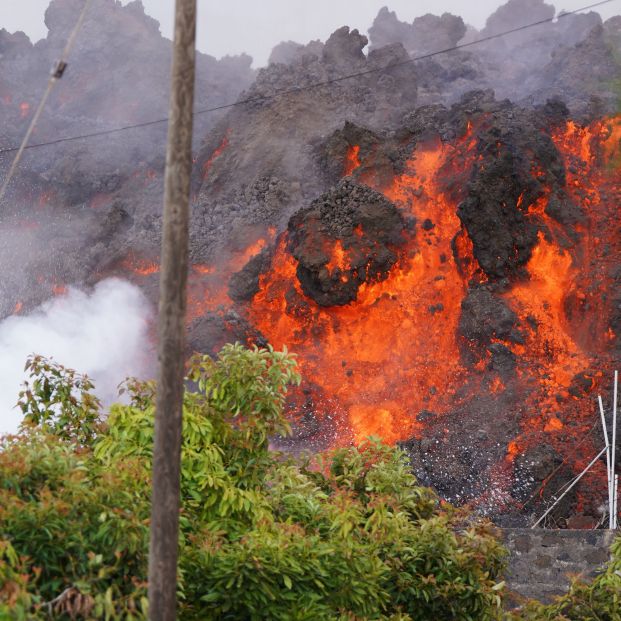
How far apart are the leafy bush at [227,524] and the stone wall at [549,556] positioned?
5.05m

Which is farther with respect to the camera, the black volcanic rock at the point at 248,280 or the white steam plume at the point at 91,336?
the white steam plume at the point at 91,336

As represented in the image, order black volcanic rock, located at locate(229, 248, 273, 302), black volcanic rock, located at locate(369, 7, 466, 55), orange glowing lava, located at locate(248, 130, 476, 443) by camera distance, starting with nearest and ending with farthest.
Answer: orange glowing lava, located at locate(248, 130, 476, 443) < black volcanic rock, located at locate(229, 248, 273, 302) < black volcanic rock, located at locate(369, 7, 466, 55)

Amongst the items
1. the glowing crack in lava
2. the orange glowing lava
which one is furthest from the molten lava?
the orange glowing lava

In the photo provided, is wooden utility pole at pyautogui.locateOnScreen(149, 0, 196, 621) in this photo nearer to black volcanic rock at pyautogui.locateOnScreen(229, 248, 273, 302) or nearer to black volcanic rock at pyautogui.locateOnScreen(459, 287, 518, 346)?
black volcanic rock at pyautogui.locateOnScreen(459, 287, 518, 346)

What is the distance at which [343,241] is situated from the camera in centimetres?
2633

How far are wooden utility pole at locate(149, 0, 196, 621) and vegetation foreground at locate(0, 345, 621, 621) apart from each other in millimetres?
340

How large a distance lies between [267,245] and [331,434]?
30.7ft

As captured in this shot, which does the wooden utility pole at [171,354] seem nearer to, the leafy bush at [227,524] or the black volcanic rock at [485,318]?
the leafy bush at [227,524]

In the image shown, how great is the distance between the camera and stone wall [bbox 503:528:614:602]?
1395 cm

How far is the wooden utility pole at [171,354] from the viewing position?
5.78m

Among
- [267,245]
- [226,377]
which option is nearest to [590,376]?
[267,245]

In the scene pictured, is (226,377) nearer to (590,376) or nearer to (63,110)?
(590,376)

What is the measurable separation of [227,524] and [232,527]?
0.24 feet

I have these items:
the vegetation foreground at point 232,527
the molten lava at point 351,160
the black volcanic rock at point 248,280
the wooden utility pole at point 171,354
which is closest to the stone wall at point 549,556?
the vegetation foreground at point 232,527
